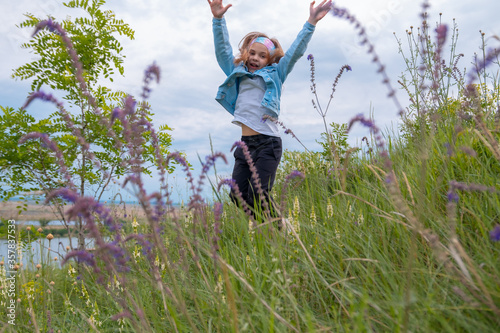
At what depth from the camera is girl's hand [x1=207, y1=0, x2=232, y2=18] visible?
4582mm

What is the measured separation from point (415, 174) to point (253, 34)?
319cm

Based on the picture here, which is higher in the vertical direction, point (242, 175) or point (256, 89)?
point (256, 89)

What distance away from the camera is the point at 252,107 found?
4.63m

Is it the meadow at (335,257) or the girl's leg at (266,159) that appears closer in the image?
the meadow at (335,257)

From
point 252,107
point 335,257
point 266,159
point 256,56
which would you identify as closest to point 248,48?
point 256,56

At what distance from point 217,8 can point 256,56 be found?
2.38 feet

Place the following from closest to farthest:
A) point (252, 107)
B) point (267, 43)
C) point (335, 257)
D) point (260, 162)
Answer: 1. point (335, 257)
2. point (260, 162)
3. point (252, 107)
4. point (267, 43)

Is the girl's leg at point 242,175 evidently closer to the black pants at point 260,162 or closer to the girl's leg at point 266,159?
the black pants at point 260,162

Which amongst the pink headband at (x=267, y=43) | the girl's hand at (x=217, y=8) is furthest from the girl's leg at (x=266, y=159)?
the girl's hand at (x=217, y=8)

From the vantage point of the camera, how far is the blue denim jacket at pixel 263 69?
448 cm

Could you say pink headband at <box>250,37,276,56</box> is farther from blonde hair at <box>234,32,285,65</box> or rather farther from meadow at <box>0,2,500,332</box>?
meadow at <box>0,2,500,332</box>

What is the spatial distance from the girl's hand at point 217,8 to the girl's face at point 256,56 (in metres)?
0.55

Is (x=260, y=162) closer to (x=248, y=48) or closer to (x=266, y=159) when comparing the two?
(x=266, y=159)

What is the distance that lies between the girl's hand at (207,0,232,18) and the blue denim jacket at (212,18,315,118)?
60mm
